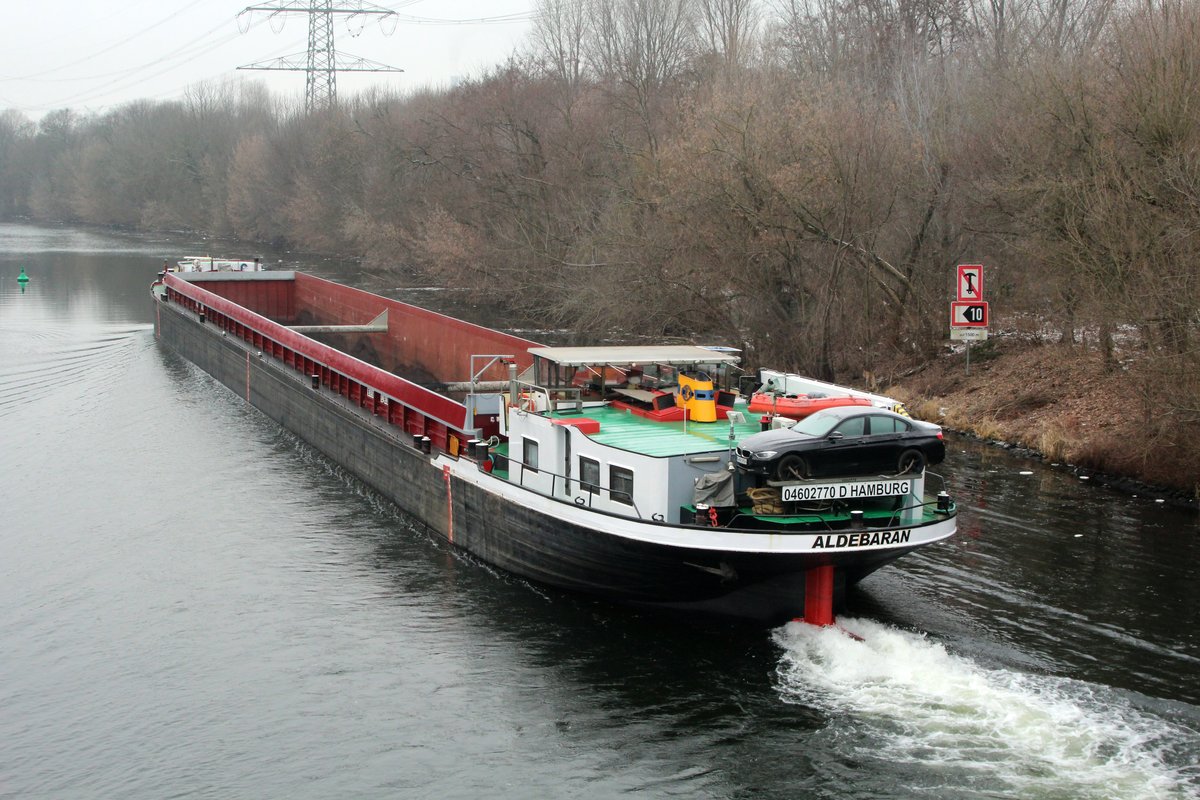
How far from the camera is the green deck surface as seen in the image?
14.2 meters

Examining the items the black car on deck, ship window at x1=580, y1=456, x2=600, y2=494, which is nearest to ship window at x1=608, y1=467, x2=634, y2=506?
ship window at x1=580, y1=456, x2=600, y2=494

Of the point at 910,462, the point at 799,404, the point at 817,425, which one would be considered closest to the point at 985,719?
the point at 910,462

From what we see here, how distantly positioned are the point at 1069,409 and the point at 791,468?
12.9 metres

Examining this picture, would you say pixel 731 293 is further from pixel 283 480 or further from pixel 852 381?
pixel 283 480

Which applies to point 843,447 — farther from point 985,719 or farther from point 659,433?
point 985,719

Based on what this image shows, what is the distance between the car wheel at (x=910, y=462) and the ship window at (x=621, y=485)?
322cm

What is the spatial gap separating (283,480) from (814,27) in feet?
104

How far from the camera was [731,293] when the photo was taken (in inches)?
1252

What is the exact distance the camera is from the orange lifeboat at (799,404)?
15.0 metres

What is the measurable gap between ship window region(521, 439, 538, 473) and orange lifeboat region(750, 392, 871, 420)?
306 centimetres

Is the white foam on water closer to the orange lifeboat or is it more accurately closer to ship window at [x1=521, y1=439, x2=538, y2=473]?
the orange lifeboat

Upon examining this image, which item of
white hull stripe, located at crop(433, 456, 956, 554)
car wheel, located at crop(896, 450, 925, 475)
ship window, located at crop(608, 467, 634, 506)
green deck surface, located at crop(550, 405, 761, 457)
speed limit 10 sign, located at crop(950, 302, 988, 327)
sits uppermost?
speed limit 10 sign, located at crop(950, 302, 988, 327)

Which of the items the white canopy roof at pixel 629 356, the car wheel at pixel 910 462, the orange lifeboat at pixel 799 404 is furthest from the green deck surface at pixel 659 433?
the car wheel at pixel 910 462

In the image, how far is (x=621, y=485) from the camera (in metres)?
14.3
